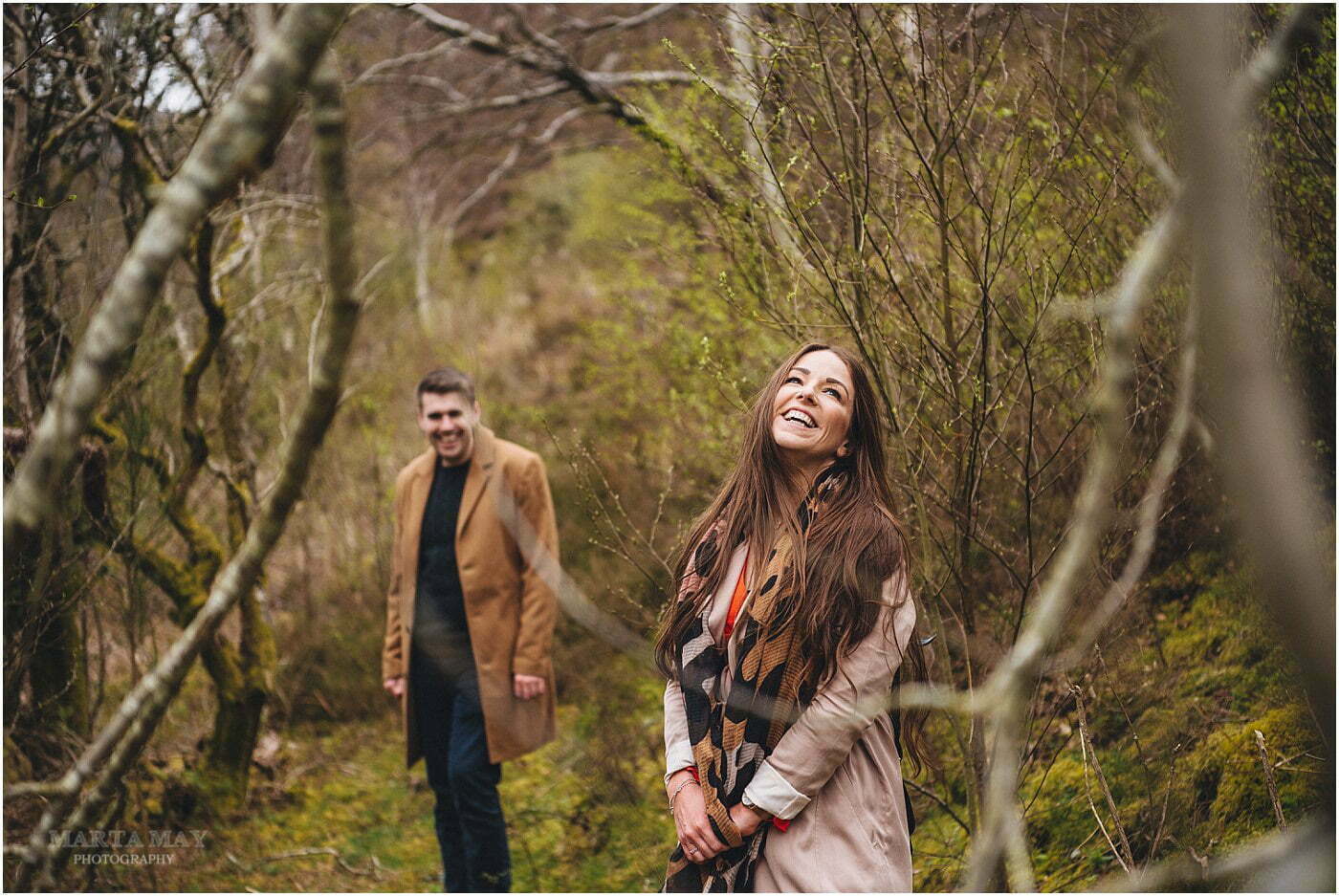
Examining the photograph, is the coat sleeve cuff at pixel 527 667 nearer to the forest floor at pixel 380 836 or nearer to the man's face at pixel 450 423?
the man's face at pixel 450 423

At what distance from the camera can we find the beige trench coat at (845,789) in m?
1.94

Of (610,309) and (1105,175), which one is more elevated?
(610,309)

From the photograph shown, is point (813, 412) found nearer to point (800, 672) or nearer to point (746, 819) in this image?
point (800, 672)

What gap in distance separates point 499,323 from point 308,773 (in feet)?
18.4

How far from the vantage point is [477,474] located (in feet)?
12.3

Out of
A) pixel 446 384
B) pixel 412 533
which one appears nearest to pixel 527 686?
pixel 412 533

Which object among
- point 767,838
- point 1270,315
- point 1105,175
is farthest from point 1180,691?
point 767,838

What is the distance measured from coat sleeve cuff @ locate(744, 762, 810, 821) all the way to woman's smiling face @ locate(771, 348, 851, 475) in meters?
0.73

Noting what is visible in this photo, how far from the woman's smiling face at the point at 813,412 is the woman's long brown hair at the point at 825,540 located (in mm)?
23

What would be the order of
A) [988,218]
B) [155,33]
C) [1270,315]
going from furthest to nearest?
[155,33]
[1270,315]
[988,218]

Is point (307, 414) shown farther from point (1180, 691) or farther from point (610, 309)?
point (610, 309)

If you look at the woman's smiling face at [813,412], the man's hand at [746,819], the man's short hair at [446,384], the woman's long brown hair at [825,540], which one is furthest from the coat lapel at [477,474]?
the man's hand at [746,819]

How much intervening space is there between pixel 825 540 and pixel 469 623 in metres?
1.95

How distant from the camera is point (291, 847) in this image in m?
4.74
